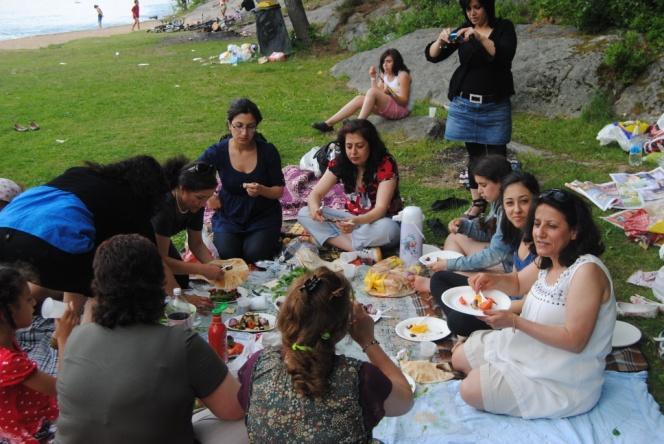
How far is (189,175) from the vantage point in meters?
4.31

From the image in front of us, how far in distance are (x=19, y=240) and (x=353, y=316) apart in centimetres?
213

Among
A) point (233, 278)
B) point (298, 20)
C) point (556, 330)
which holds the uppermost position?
point (298, 20)

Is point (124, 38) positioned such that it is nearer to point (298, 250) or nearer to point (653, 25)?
point (653, 25)

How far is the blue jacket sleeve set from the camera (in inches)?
172

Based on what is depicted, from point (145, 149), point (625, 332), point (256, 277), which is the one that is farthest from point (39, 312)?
point (145, 149)

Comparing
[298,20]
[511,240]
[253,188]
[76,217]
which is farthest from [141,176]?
[298,20]

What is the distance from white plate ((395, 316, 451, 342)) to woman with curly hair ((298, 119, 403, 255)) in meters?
1.19

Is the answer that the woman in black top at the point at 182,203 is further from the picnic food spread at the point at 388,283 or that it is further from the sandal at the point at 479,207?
the sandal at the point at 479,207

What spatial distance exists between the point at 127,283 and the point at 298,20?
14.6 meters

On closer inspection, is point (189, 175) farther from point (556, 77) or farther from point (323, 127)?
point (556, 77)

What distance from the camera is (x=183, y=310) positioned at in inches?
153

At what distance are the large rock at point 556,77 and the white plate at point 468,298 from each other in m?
5.32

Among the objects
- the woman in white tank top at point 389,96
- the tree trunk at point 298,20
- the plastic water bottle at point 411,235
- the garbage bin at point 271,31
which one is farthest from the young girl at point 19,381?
the tree trunk at point 298,20

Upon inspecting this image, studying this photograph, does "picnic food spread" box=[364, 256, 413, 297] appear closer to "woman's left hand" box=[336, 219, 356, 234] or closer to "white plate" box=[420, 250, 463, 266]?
"white plate" box=[420, 250, 463, 266]
